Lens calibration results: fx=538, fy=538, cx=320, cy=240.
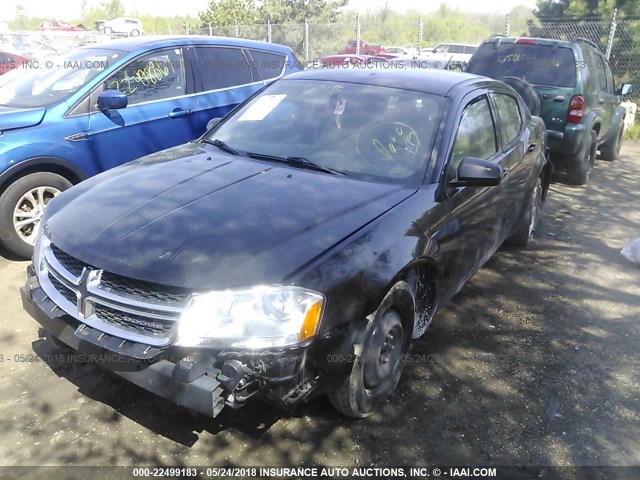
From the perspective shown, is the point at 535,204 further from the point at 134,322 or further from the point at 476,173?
the point at 134,322

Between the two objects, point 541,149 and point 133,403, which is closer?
point 133,403

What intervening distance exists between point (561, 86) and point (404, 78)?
4.41 meters

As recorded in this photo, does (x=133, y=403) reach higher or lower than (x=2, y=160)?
lower

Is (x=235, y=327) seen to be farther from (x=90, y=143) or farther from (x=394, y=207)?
(x=90, y=143)

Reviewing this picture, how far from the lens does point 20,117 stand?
14.8ft

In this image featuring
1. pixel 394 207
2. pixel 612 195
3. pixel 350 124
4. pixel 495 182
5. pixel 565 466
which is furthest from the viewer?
pixel 612 195

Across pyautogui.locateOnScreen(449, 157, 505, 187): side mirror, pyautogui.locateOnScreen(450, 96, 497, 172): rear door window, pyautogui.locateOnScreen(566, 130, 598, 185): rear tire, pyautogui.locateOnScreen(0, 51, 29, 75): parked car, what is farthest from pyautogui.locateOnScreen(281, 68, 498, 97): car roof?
pyautogui.locateOnScreen(0, 51, 29, 75): parked car

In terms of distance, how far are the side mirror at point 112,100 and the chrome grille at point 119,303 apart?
2.58 meters

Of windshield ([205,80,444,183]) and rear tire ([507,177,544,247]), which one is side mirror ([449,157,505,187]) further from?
rear tire ([507,177,544,247])

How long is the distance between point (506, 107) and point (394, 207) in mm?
2201

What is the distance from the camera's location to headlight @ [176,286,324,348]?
2.20 metres

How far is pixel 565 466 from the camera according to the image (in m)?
2.64

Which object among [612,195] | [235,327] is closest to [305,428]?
[235,327]

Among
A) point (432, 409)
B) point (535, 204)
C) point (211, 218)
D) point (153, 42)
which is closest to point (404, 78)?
point (211, 218)
